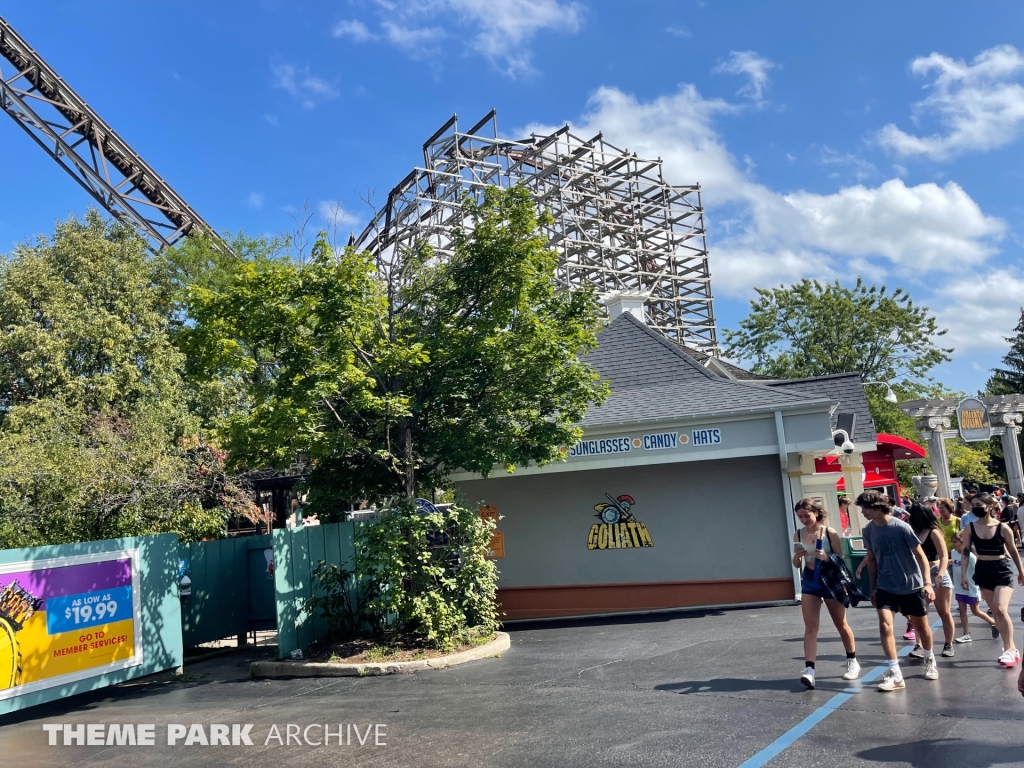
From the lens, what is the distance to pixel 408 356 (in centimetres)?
1041

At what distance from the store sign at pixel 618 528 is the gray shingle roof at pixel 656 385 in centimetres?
156

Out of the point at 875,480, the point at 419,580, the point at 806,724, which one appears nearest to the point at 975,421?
the point at 875,480

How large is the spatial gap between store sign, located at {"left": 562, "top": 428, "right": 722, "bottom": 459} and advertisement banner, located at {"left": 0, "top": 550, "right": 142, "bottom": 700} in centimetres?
675

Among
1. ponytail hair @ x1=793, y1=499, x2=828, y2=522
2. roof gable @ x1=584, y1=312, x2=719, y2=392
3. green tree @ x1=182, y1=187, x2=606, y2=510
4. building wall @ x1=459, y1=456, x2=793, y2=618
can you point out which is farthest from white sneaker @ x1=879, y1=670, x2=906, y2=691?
roof gable @ x1=584, y1=312, x2=719, y2=392

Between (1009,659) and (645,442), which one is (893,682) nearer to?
(1009,659)

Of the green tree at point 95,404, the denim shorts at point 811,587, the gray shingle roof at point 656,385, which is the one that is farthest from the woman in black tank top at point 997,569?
the green tree at point 95,404

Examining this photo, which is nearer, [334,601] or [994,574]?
[994,574]

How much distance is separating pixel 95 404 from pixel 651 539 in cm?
1376

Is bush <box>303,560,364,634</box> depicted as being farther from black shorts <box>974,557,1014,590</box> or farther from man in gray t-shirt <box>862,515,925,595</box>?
black shorts <box>974,557,1014,590</box>

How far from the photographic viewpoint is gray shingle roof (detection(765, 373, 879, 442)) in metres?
16.1

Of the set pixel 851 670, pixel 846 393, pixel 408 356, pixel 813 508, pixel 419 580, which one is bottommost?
pixel 851 670

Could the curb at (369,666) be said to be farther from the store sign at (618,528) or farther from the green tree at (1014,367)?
the green tree at (1014,367)

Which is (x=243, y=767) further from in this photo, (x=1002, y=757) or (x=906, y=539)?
(x=906, y=539)

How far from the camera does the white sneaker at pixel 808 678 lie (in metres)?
6.95
